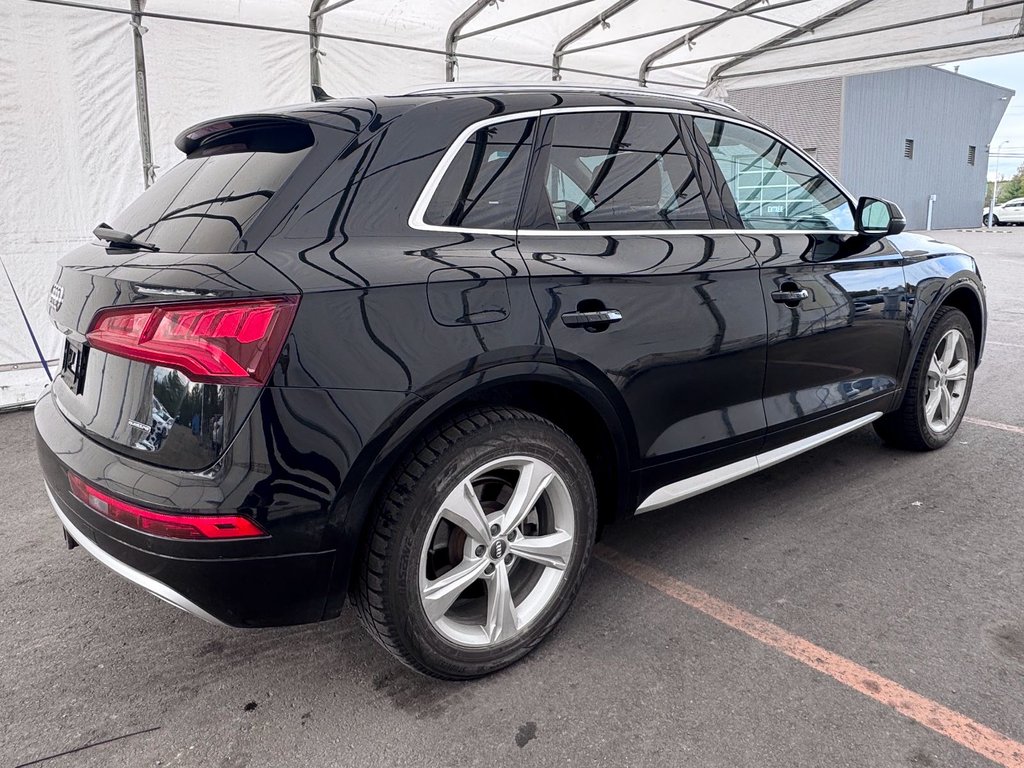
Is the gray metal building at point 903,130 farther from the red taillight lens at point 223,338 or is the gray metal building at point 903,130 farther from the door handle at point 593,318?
the red taillight lens at point 223,338

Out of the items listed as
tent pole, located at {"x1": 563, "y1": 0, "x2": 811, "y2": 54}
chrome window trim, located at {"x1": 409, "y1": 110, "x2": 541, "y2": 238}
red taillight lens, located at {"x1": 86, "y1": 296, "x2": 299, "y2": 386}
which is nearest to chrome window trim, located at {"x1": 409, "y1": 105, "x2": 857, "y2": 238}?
chrome window trim, located at {"x1": 409, "y1": 110, "x2": 541, "y2": 238}

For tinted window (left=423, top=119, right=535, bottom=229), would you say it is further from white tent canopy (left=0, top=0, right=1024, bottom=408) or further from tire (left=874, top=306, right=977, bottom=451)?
white tent canopy (left=0, top=0, right=1024, bottom=408)

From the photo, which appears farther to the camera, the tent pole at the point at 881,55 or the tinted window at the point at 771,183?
the tent pole at the point at 881,55

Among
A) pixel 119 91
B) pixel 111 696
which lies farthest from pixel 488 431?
pixel 119 91

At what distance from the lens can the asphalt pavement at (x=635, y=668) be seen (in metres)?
2.05

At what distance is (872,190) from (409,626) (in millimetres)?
31639

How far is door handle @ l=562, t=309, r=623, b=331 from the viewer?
232cm

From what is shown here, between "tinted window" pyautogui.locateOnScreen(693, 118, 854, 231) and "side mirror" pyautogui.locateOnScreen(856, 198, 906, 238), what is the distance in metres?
0.05

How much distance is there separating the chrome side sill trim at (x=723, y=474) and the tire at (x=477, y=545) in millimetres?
325

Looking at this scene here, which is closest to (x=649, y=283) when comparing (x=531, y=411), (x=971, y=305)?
(x=531, y=411)

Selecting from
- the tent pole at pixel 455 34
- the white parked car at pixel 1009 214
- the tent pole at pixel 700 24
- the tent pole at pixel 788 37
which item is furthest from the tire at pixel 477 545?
the white parked car at pixel 1009 214

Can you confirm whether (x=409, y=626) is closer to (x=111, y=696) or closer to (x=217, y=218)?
(x=111, y=696)

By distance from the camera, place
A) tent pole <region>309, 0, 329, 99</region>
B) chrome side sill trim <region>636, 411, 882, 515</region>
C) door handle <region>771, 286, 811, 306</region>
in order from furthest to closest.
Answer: tent pole <region>309, 0, 329, 99</region> → door handle <region>771, 286, 811, 306</region> → chrome side sill trim <region>636, 411, 882, 515</region>

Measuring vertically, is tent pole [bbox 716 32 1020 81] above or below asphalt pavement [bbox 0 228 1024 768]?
above
